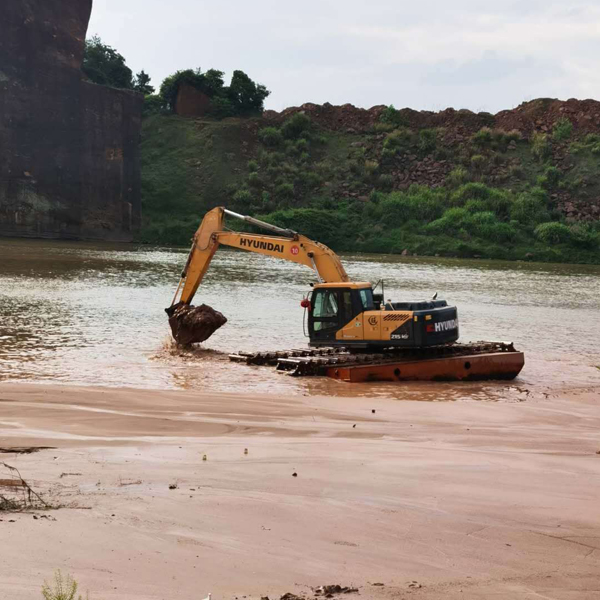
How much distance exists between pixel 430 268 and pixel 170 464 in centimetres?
3986

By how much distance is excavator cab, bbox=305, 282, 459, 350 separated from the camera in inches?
603

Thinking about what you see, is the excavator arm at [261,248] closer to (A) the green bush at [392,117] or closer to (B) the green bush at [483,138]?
(B) the green bush at [483,138]

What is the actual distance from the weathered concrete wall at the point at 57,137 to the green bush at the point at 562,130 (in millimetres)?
32762

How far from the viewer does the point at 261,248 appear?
17.6 metres

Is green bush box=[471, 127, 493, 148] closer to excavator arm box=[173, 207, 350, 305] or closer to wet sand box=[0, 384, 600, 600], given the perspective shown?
excavator arm box=[173, 207, 350, 305]

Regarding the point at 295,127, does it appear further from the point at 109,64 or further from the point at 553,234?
→ the point at 553,234

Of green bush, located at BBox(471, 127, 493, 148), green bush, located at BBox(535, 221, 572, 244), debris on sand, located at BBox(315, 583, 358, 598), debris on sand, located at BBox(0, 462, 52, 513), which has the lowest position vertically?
debris on sand, located at BBox(315, 583, 358, 598)

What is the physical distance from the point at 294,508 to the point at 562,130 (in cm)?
7278

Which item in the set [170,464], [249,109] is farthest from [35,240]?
[170,464]

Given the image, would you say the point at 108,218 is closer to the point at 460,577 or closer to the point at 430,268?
the point at 430,268

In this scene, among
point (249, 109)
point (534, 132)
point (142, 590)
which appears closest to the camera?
point (142, 590)

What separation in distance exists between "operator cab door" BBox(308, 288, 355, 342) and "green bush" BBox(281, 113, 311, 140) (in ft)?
206

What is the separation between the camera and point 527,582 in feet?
17.4

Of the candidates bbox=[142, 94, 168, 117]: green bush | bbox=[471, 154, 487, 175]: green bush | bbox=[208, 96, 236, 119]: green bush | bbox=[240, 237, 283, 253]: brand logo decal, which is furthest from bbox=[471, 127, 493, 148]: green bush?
bbox=[240, 237, 283, 253]: brand logo decal
